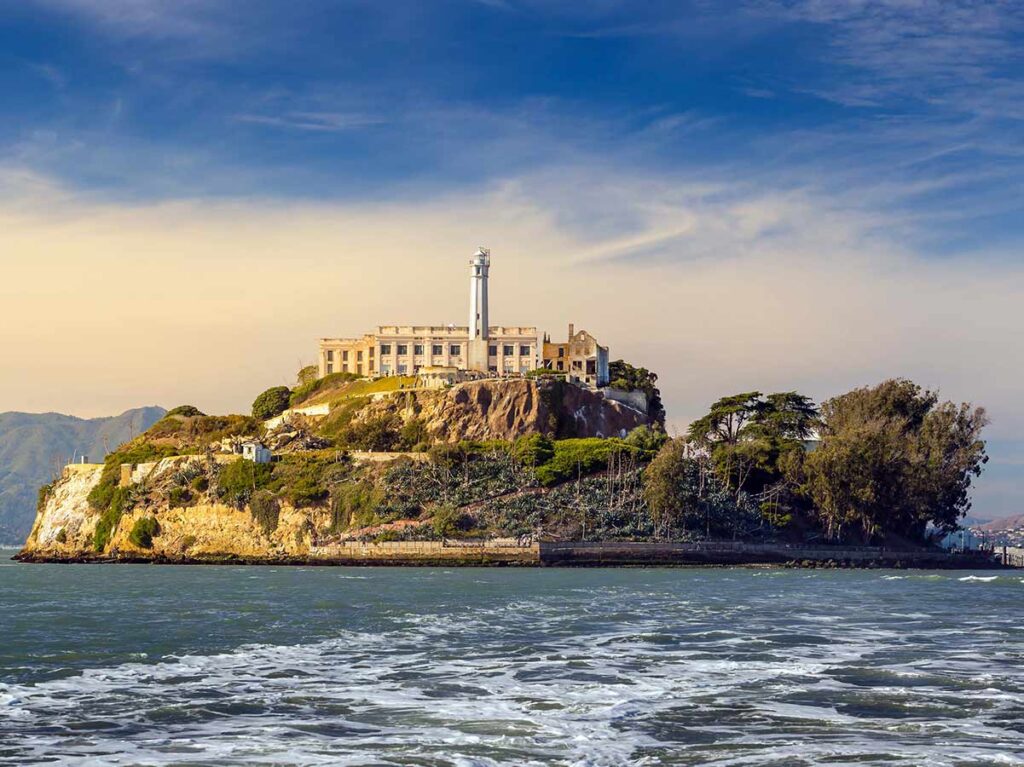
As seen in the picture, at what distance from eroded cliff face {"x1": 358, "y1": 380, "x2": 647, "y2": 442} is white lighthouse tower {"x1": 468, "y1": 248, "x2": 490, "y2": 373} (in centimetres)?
1098

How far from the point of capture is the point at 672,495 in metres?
120

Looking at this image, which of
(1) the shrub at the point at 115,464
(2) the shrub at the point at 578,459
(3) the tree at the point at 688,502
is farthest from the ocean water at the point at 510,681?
(1) the shrub at the point at 115,464

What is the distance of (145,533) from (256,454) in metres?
13.8

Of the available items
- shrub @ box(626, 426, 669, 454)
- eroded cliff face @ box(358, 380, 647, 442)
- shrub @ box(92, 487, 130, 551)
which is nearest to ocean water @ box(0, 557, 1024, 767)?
shrub @ box(626, 426, 669, 454)

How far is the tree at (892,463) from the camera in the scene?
12231cm

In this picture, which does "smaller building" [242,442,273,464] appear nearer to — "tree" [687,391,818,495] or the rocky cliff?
the rocky cliff

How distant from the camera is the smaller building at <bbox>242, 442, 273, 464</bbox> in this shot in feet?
449

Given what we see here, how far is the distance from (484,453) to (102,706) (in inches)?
4100

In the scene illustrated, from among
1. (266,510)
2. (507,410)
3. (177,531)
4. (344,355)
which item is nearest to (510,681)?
(266,510)

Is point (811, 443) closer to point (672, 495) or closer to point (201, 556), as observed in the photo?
point (672, 495)

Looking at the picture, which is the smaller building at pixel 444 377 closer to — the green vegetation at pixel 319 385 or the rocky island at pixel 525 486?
the rocky island at pixel 525 486

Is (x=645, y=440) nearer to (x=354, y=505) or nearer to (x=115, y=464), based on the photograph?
(x=354, y=505)

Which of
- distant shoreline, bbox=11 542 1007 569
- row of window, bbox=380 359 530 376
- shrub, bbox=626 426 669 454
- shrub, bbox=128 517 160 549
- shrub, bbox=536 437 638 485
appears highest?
row of window, bbox=380 359 530 376

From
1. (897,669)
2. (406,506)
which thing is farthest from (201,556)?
(897,669)
